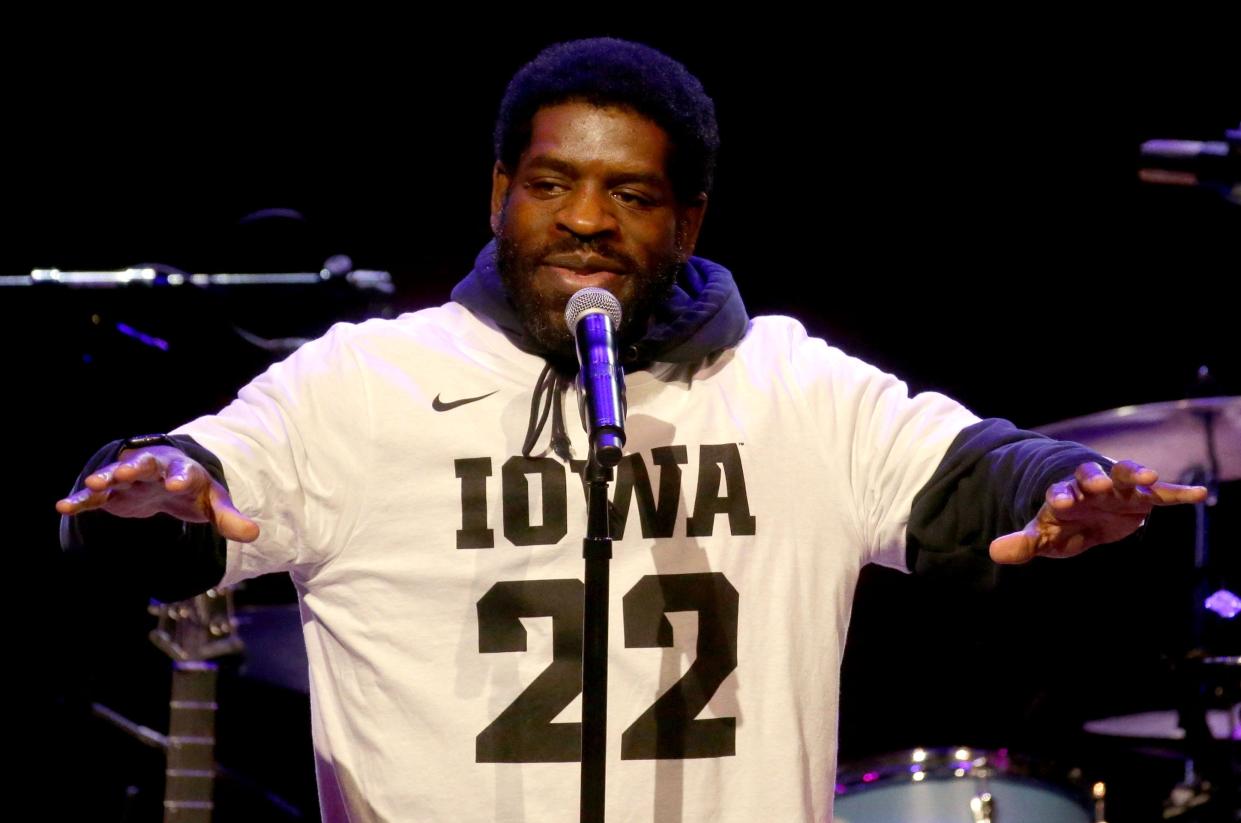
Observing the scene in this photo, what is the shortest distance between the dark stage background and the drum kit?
0.89 metres

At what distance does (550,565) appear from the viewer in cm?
263

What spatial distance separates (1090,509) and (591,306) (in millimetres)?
837

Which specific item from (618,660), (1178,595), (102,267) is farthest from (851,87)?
(618,660)

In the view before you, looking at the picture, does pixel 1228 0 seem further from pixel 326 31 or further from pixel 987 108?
pixel 326 31

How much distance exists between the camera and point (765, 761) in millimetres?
2568

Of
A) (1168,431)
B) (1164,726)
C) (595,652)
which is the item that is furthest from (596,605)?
(1164,726)

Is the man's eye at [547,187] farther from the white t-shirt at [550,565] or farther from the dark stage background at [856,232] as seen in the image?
the dark stage background at [856,232]

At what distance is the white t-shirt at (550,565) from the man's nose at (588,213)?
299 millimetres

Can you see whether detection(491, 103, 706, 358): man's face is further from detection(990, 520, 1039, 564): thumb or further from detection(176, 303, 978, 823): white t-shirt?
detection(990, 520, 1039, 564): thumb

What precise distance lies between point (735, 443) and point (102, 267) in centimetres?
331

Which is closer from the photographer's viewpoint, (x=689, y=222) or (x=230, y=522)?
(x=230, y=522)

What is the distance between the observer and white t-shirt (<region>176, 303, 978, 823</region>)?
2.54 metres

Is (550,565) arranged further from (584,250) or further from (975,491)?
(975,491)

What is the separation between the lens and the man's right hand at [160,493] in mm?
2014
